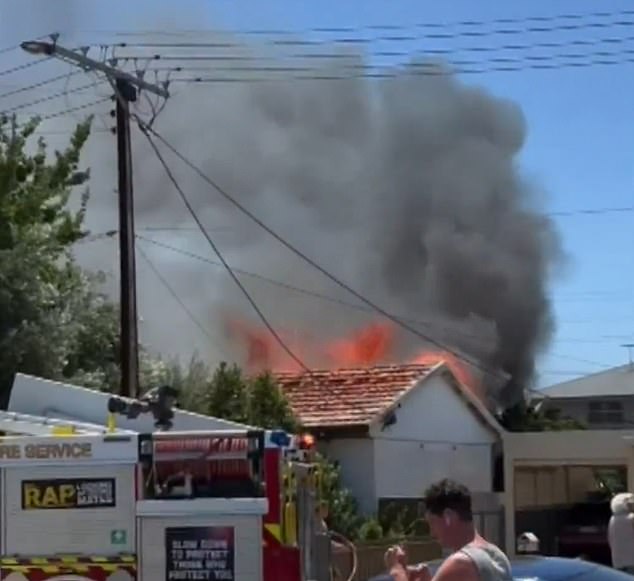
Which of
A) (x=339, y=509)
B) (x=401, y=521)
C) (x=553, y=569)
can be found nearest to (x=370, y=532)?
(x=339, y=509)

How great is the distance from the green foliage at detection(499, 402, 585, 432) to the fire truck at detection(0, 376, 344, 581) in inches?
1234

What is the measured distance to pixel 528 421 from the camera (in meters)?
41.5

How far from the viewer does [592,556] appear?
83.8 feet

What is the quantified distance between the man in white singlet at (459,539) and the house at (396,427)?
1827 cm

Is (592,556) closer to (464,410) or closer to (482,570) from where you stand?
(464,410)

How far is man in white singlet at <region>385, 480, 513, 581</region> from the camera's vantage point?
5523 mm

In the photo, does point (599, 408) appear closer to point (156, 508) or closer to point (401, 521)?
point (401, 521)

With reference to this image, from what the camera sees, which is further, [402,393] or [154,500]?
[402,393]

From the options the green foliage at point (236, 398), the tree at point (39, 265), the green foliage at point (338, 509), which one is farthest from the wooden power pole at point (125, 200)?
the green foliage at point (338, 509)

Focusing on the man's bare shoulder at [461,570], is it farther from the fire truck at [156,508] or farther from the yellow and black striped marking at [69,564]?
the yellow and black striped marking at [69,564]

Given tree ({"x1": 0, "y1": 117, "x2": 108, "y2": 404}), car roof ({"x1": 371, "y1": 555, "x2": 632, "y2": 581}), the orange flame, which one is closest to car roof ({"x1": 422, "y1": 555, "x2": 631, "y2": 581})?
car roof ({"x1": 371, "y1": 555, "x2": 632, "y2": 581})

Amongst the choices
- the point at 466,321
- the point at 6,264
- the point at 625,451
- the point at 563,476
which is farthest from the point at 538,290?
the point at 6,264

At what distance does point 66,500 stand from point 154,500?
573 mm

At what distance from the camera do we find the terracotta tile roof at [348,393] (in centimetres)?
2456
